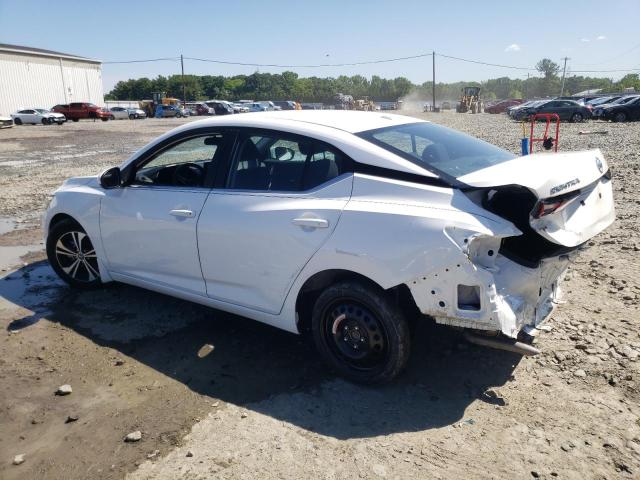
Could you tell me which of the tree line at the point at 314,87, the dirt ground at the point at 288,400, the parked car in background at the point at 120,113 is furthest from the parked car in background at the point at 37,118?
the tree line at the point at 314,87

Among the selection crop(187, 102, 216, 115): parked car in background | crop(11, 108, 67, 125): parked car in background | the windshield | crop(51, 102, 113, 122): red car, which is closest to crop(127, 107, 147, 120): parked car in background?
crop(187, 102, 216, 115): parked car in background

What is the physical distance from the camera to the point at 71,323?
4.34 metres

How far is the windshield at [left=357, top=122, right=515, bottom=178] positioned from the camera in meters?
3.24

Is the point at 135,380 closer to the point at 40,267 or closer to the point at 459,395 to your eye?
the point at 459,395

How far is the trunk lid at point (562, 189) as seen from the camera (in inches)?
114

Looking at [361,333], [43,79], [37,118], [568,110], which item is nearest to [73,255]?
[361,333]

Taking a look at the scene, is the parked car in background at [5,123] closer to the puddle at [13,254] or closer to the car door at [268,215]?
the puddle at [13,254]

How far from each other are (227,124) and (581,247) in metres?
2.62

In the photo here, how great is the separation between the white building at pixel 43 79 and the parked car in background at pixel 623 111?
51913 mm

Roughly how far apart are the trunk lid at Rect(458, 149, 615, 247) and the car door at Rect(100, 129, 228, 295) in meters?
1.98

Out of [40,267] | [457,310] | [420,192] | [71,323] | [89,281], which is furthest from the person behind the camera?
[40,267]

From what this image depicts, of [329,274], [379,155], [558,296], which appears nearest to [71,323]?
[329,274]

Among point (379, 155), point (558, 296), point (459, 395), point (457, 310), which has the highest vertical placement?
point (379, 155)

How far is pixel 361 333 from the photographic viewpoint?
3.25 metres
